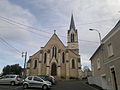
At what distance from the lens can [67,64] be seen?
43062 mm

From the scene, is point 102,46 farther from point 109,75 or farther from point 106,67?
point 109,75

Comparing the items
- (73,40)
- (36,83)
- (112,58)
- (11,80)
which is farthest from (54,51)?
(112,58)

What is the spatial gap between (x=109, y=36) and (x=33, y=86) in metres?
10.7

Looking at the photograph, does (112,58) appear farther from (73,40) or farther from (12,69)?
(12,69)

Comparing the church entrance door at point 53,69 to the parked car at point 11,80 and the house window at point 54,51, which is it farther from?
the parked car at point 11,80

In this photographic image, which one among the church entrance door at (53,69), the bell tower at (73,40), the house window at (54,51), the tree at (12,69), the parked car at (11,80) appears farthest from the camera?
the tree at (12,69)

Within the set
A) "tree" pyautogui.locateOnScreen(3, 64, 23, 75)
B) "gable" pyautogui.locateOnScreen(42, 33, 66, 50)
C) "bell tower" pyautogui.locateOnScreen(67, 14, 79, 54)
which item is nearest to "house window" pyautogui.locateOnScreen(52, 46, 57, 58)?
"gable" pyautogui.locateOnScreen(42, 33, 66, 50)

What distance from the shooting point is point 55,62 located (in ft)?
144

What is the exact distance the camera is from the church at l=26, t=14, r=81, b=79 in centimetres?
4281

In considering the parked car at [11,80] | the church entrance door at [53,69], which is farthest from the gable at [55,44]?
the parked car at [11,80]

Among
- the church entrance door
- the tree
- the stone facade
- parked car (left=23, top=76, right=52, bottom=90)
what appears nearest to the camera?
the stone facade

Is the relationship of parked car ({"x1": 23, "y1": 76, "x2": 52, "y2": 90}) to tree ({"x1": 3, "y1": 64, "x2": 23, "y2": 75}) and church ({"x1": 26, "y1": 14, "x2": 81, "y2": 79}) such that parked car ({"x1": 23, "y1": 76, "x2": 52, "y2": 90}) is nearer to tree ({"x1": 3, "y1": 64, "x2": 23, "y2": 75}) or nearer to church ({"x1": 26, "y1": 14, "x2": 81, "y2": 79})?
church ({"x1": 26, "y1": 14, "x2": 81, "y2": 79})

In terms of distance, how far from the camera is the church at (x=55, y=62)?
4281 cm

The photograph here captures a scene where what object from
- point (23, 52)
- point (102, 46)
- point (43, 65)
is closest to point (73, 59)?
point (43, 65)
